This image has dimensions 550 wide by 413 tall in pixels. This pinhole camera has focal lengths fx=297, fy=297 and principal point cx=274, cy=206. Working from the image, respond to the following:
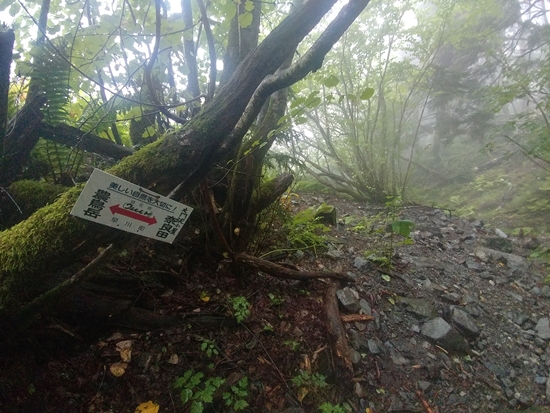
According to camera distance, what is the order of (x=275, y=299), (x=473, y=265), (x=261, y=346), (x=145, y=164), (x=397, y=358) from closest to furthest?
(x=145, y=164) → (x=261, y=346) → (x=397, y=358) → (x=275, y=299) → (x=473, y=265)

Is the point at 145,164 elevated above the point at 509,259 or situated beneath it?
elevated above

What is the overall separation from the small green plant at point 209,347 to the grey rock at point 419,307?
80.3 inches

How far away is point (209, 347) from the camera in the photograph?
219 centimetres

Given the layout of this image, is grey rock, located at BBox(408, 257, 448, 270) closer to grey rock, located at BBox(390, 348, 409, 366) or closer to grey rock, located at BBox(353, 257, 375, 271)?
grey rock, located at BBox(353, 257, 375, 271)

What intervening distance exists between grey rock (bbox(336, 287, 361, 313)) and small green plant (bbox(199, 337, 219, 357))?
1303 mm

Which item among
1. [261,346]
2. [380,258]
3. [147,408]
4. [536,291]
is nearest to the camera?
[147,408]

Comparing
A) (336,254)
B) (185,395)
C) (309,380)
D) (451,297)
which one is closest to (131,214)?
(185,395)

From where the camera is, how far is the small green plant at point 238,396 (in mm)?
1907

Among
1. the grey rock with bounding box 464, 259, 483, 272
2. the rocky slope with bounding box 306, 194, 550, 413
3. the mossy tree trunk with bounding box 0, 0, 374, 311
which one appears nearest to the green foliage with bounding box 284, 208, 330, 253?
the rocky slope with bounding box 306, 194, 550, 413

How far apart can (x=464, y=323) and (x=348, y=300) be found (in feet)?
4.18

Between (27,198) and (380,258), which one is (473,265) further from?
(27,198)

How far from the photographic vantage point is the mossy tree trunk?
1468 millimetres

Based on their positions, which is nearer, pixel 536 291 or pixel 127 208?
pixel 127 208

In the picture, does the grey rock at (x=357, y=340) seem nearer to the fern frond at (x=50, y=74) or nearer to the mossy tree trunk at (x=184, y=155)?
the mossy tree trunk at (x=184, y=155)
